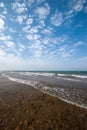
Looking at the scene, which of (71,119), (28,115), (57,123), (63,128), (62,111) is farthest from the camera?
(62,111)

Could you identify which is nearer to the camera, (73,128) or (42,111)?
(73,128)

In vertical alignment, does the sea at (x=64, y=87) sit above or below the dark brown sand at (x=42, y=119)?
above

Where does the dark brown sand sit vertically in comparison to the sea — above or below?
below

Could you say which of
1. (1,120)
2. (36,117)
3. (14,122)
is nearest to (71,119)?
(36,117)

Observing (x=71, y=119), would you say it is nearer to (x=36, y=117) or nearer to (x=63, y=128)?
(x=63, y=128)

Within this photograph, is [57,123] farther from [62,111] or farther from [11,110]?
[11,110]

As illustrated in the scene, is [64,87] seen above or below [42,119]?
above

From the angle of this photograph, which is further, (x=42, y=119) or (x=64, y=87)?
(x=64, y=87)

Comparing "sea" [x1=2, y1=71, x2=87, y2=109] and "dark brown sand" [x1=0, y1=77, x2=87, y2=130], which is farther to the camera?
"sea" [x1=2, y1=71, x2=87, y2=109]

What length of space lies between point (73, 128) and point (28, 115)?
2608 mm

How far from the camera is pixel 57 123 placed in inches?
226

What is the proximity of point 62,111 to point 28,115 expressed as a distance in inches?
84.1

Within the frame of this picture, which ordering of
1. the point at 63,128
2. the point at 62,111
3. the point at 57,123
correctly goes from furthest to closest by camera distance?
the point at 62,111 < the point at 57,123 < the point at 63,128

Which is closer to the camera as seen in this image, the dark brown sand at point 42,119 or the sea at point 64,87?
the dark brown sand at point 42,119
